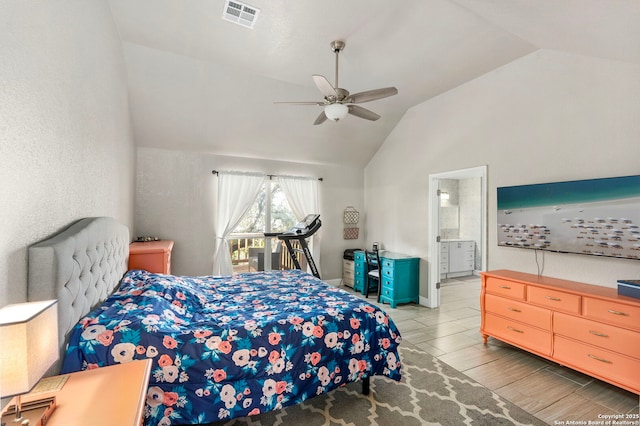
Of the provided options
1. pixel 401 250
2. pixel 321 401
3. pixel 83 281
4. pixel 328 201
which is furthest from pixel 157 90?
pixel 401 250

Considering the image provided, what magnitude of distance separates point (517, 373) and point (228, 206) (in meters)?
4.41

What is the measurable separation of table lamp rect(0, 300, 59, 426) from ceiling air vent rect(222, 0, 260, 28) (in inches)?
105

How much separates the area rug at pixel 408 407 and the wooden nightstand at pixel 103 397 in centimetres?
109

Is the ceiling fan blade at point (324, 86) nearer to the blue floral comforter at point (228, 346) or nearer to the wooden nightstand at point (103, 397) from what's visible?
the blue floral comforter at point (228, 346)

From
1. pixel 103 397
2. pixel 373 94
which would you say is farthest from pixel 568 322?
pixel 103 397

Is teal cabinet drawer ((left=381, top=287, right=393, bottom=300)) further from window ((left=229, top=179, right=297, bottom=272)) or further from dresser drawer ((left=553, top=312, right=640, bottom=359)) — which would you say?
dresser drawer ((left=553, top=312, right=640, bottom=359))

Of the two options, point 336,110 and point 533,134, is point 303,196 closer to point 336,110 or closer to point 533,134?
point 336,110

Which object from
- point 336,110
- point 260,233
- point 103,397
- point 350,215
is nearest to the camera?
point 103,397

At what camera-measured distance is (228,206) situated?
196 inches

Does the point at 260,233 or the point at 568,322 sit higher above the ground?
the point at 260,233

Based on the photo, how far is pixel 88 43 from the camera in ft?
6.50

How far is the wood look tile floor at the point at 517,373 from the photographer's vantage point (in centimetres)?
222

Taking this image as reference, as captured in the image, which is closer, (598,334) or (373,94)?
(598,334)

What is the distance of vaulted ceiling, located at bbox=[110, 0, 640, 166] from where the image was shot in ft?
7.97
